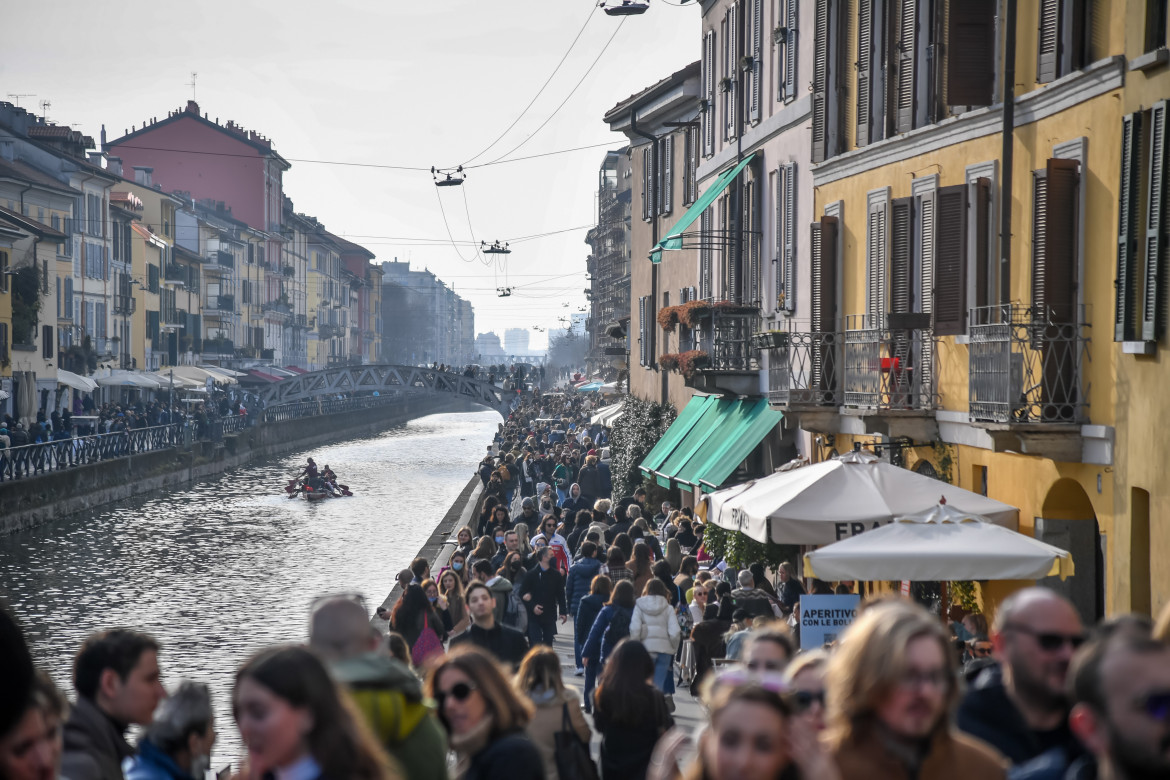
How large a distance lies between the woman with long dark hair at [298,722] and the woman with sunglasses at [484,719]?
1.02 meters

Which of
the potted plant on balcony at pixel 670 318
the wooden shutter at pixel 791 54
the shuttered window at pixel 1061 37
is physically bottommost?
the potted plant on balcony at pixel 670 318

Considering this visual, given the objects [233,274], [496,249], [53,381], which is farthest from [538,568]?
[233,274]

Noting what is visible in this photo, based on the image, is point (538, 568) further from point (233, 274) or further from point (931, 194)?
point (233, 274)

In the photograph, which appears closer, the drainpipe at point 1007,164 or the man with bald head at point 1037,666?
the man with bald head at point 1037,666

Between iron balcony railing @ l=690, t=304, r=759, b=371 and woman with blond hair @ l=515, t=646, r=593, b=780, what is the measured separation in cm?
1356

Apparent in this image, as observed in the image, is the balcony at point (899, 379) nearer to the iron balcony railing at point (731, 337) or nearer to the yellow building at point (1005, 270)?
the yellow building at point (1005, 270)

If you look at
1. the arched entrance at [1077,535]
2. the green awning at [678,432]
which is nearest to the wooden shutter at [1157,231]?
the arched entrance at [1077,535]

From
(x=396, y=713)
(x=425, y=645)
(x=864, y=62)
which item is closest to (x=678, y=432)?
(x=864, y=62)

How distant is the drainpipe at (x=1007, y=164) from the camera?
37.7 ft

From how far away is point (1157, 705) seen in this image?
3072mm

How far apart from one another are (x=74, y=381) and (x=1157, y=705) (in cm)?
4713

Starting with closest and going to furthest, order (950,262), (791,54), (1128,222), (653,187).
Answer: (1128,222) < (950,262) < (791,54) < (653,187)

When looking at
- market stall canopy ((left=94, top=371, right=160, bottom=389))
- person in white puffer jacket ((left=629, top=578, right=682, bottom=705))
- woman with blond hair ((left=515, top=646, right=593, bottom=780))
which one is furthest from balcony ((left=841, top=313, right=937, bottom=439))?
market stall canopy ((left=94, top=371, right=160, bottom=389))

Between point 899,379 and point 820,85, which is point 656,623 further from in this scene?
point 820,85
